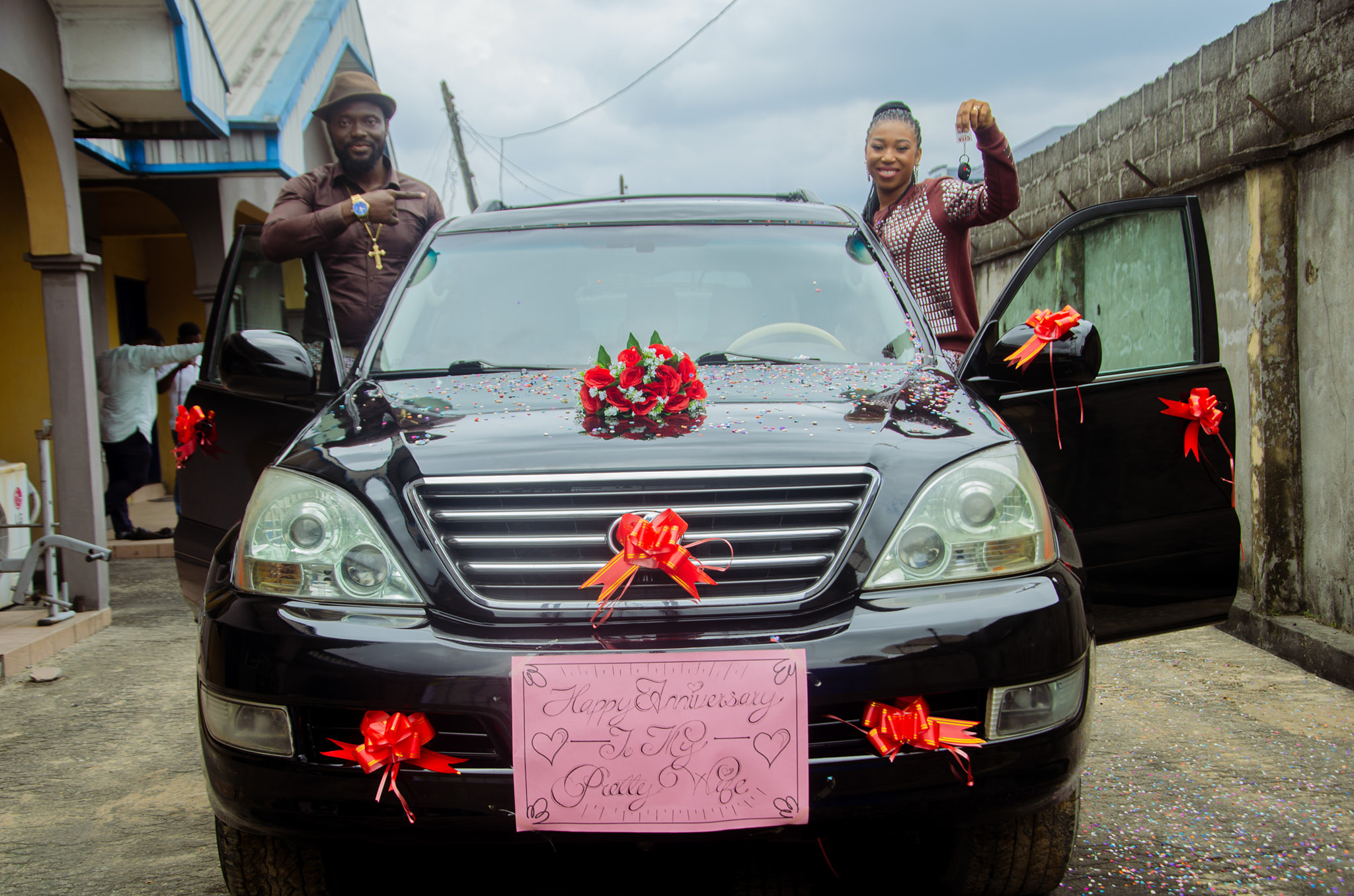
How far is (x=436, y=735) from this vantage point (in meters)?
1.81

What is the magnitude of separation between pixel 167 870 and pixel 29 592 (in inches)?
136

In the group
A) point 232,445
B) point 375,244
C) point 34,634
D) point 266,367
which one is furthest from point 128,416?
point 266,367

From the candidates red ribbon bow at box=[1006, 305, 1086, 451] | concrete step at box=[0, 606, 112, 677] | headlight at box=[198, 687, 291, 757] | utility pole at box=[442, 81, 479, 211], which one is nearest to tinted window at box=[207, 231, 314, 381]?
headlight at box=[198, 687, 291, 757]

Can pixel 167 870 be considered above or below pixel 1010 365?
below

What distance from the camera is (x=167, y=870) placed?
267 cm

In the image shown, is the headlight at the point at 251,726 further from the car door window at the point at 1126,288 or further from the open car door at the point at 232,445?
the car door window at the point at 1126,288

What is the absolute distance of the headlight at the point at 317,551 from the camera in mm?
1909

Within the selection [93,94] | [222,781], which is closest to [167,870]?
[222,781]

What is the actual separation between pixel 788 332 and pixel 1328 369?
2.74 m

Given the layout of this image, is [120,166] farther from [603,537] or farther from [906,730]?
[906,730]

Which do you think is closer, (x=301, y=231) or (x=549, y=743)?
(x=549, y=743)

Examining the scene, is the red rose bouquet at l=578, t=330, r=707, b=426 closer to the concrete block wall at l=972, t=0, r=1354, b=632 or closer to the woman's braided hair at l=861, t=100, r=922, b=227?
the woman's braided hair at l=861, t=100, r=922, b=227

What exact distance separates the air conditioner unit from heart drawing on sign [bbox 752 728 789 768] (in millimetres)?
5662

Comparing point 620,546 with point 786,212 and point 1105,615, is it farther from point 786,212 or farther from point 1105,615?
point 786,212
